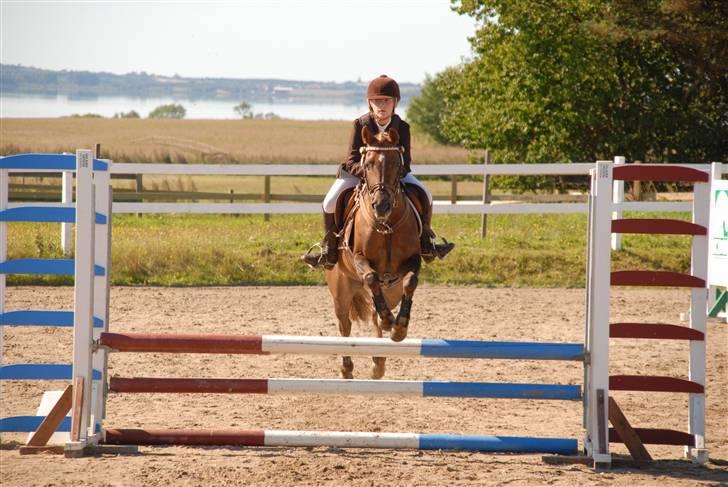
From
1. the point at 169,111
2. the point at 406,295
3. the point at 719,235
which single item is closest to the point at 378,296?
the point at 406,295

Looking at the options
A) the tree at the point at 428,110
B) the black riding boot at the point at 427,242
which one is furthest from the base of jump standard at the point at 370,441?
the tree at the point at 428,110

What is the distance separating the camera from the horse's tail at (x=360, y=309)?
790cm

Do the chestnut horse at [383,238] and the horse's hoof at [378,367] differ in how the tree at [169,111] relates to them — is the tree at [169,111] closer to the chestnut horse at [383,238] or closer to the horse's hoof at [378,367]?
the horse's hoof at [378,367]

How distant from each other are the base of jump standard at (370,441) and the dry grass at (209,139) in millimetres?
39346

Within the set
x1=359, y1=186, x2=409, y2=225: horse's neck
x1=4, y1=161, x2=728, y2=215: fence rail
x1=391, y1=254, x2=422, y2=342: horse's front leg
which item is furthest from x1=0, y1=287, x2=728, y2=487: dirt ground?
x1=4, y1=161, x2=728, y2=215: fence rail

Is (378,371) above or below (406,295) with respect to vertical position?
below

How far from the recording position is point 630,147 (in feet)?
95.1

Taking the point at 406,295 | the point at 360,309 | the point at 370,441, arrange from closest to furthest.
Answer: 1. the point at 370,441
2. the point at 406,295
3. the point at 360,309

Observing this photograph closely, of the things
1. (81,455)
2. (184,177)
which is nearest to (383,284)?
(81,455)

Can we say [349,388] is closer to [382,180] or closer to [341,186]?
[382,180]

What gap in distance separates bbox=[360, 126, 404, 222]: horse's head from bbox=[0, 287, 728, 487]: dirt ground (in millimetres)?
1677

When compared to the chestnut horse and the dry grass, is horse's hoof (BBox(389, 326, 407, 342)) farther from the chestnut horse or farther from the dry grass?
the dry grass

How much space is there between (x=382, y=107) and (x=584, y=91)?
73.6ft

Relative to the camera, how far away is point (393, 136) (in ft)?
21.5
